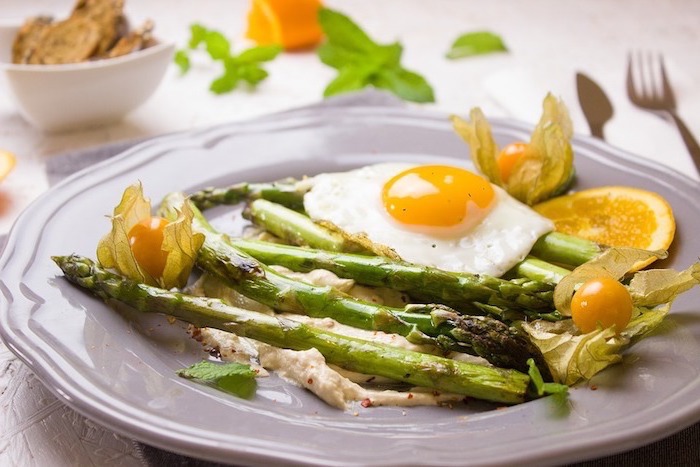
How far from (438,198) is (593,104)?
2416 mm

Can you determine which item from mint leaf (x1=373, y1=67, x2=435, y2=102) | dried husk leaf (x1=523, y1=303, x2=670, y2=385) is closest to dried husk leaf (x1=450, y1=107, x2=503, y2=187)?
dried husk leaf (x1=523, y1=303, x2=670, y2=385)

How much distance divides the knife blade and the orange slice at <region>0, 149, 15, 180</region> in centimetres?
381

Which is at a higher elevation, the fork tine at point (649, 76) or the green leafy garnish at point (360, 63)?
the fork tine at point (649, 76)

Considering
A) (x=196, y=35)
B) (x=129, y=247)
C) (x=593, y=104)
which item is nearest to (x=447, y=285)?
(x=129, y=247)

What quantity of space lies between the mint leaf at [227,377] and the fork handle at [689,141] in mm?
3444

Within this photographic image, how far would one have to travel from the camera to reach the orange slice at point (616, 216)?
14.6 ft

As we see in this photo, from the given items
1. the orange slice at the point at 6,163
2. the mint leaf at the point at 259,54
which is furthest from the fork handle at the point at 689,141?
→ the orange slice at the point at 6,163

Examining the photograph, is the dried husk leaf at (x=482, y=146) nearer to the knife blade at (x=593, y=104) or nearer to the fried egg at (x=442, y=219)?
the fried egg at (x=442, y=219)

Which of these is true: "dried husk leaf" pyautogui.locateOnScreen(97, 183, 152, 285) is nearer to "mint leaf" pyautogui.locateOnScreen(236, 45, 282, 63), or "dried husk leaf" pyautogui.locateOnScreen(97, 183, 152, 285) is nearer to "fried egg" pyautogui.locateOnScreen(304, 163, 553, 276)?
"fried egg" pyautogui.locateOnScreen(304, 163, 553, 276)

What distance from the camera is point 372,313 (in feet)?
12.4

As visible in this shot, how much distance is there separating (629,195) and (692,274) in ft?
3.88

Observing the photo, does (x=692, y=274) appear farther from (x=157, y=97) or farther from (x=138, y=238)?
(x=157, y=97)

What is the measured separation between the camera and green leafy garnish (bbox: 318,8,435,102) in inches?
265

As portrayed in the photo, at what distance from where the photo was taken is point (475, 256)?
4.22 metres
